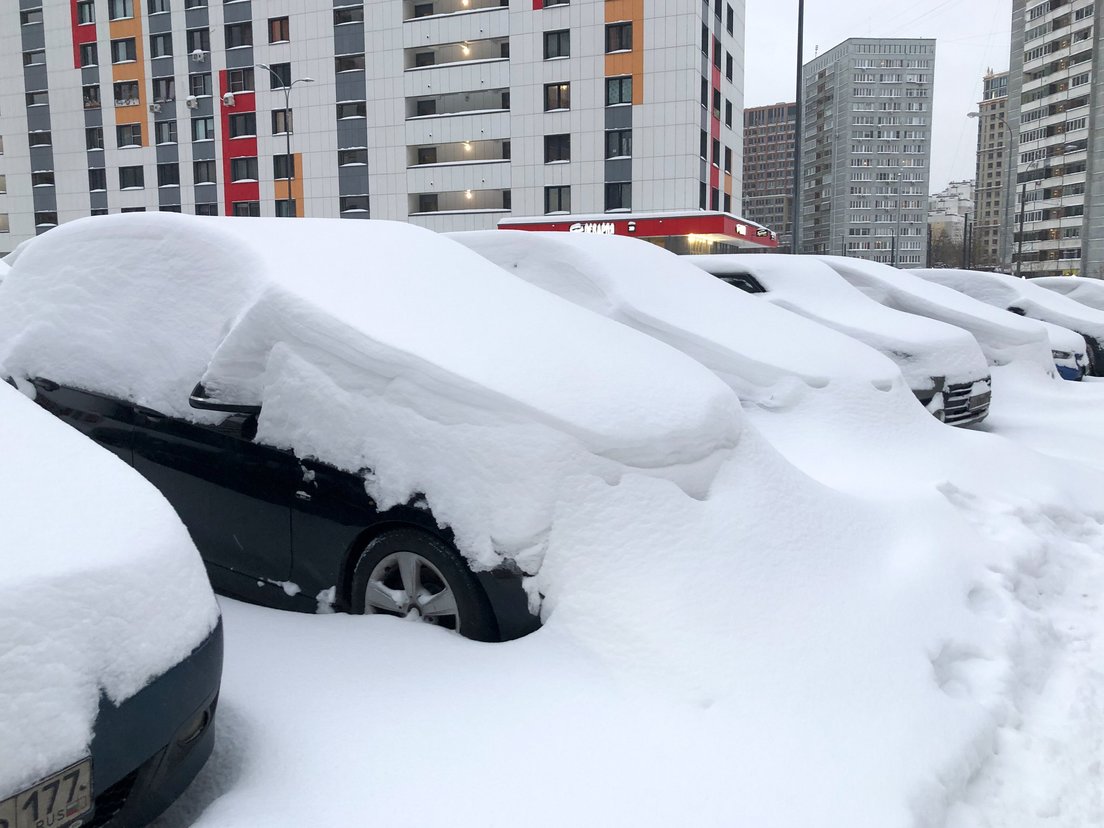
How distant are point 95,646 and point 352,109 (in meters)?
39.3

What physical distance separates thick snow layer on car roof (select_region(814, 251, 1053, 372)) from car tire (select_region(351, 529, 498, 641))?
297 inches

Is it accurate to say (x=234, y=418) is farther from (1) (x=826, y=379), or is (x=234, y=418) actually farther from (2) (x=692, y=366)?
(1) (x=826, y=379)

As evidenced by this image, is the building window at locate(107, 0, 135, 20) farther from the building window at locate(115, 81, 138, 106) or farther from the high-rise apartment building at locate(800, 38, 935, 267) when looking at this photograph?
the high-rise apartment building at locate(800, 38, 935, 267)

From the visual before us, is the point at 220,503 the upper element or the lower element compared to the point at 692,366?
lower

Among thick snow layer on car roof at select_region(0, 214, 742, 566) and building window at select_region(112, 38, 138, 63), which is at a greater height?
Answer: building window at select_region(112, 38, 138, 63)

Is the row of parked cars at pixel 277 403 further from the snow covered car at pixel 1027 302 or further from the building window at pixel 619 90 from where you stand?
the building window at pixel 619 90

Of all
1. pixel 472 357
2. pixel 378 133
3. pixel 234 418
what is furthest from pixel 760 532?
pixel 378 133

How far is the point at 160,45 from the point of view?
134 ft

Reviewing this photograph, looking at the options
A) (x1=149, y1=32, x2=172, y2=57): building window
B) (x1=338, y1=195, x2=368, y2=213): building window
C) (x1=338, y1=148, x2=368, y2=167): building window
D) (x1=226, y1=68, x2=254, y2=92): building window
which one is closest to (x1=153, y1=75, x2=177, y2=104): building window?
(x1=149, y1=32, x2=172, y2=57): building window

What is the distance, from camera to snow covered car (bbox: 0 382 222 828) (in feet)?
4.90

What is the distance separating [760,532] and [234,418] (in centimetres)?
203

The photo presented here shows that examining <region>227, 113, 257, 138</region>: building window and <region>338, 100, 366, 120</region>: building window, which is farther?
<region>227, 113, 257, 138</region>: building window

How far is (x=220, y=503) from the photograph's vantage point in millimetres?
3193

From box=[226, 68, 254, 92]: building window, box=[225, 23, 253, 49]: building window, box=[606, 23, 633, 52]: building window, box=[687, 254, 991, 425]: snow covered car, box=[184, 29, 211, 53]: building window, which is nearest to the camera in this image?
box=[687, 254, 991, 425]: snow covered car
